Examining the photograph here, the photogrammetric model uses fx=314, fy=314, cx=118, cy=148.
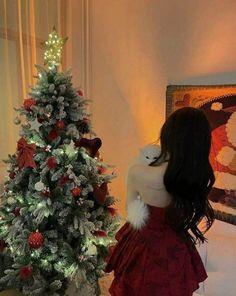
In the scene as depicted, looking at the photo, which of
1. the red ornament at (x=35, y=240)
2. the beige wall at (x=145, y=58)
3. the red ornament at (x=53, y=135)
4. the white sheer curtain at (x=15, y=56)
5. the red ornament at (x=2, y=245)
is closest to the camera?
the red ornament at (x=35, y=240)

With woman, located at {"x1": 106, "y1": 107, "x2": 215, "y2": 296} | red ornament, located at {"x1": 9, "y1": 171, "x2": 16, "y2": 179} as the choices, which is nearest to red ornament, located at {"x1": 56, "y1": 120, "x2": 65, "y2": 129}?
red ornament, located at {"x1": 9, "y1": 171, "x2": 16, "y2": 179}

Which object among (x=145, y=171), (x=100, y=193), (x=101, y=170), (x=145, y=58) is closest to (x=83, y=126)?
(x=101, y=170)

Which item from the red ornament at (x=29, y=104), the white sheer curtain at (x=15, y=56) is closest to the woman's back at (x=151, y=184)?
the red ornament at (x=29, y=104)

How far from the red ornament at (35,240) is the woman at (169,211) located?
18.3 inches

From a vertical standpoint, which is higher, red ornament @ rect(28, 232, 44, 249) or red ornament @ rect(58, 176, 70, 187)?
red ornament @ rect(58, 176, 70, 187)

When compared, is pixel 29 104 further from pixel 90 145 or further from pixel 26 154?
pixel 90 145

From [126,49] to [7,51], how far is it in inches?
37.9

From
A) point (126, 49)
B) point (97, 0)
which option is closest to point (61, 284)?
point (126, 49)

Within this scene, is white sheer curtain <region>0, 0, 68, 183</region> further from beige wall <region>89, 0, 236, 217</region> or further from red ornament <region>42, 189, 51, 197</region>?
red ornament <region>42, 189, 51, 197</region>

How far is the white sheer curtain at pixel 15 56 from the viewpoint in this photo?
2293 millimetres

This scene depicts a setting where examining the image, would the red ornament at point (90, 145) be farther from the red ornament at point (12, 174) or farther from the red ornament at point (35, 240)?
the red ornament at point (35, 240)

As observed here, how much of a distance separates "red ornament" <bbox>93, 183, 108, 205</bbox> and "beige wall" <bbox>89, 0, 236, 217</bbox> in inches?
33.8

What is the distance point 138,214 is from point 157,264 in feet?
0.72

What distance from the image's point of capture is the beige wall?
7.03 ft
